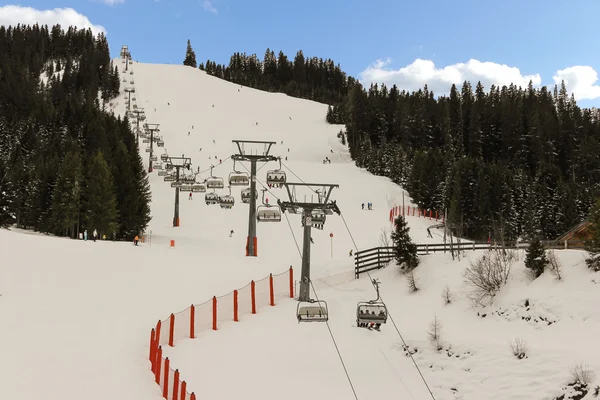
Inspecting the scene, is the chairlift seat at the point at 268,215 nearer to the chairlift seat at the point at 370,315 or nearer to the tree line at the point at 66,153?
the chairlift seat at the point at 370,315

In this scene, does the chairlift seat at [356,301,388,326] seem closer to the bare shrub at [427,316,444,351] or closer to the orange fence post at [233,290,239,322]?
the bare shrub at [427,316,444,351]

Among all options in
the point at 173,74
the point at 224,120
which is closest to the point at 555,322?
the point at 224,120

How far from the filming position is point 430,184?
67.9 metres

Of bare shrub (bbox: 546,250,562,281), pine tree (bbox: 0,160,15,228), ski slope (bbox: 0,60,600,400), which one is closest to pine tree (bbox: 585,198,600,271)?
ski slope (bbox: 0,60,600,400)

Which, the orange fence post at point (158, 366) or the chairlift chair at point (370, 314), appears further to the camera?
the chairlift chair at point (370, 314)

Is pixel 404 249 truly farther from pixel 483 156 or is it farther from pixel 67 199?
pixel 483 156

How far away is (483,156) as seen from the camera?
101438mm

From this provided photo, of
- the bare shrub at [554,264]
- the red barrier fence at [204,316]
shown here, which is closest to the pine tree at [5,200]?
the red barrier fence at [204,316]

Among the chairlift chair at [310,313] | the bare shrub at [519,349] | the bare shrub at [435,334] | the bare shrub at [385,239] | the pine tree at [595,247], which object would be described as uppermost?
the pine tree at [595,247]

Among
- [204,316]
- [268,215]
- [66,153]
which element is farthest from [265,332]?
[66,153]

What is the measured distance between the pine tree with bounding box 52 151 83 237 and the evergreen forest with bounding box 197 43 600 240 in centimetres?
3347

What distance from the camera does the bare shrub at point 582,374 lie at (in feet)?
42.5

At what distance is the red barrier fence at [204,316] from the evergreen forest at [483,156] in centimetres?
2777

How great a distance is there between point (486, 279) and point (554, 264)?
101 inches
